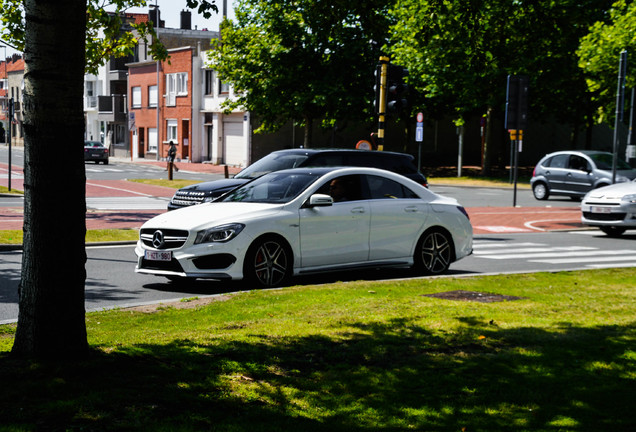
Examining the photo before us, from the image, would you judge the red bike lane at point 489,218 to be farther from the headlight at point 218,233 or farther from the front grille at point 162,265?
the headlight at point 218,233

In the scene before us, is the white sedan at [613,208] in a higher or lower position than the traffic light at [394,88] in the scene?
lower

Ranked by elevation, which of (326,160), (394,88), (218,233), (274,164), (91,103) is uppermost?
(91,103)

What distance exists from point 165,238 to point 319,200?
6.41ft

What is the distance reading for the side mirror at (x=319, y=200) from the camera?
11.2 meters

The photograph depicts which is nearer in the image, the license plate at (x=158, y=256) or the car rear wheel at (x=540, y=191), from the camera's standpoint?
the license plate at (x=158, y=256)

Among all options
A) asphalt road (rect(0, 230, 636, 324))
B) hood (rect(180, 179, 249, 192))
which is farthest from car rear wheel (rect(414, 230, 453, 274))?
hood (rect(180, 179, 249, 192))

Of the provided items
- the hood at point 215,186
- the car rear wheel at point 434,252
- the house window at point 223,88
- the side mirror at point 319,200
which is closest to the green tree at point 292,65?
the house window at point 223,88

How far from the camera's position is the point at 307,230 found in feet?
36.7

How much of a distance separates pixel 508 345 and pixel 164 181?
1228 inches

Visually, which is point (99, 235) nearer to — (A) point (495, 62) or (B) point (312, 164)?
(B) point (312, 164)

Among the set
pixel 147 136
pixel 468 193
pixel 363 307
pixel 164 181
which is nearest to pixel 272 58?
pixel 164 181

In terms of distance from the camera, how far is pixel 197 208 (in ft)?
37.5

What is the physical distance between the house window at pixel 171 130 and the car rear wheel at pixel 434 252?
182ft

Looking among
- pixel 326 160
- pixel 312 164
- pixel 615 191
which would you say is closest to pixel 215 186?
pixel 312 164
